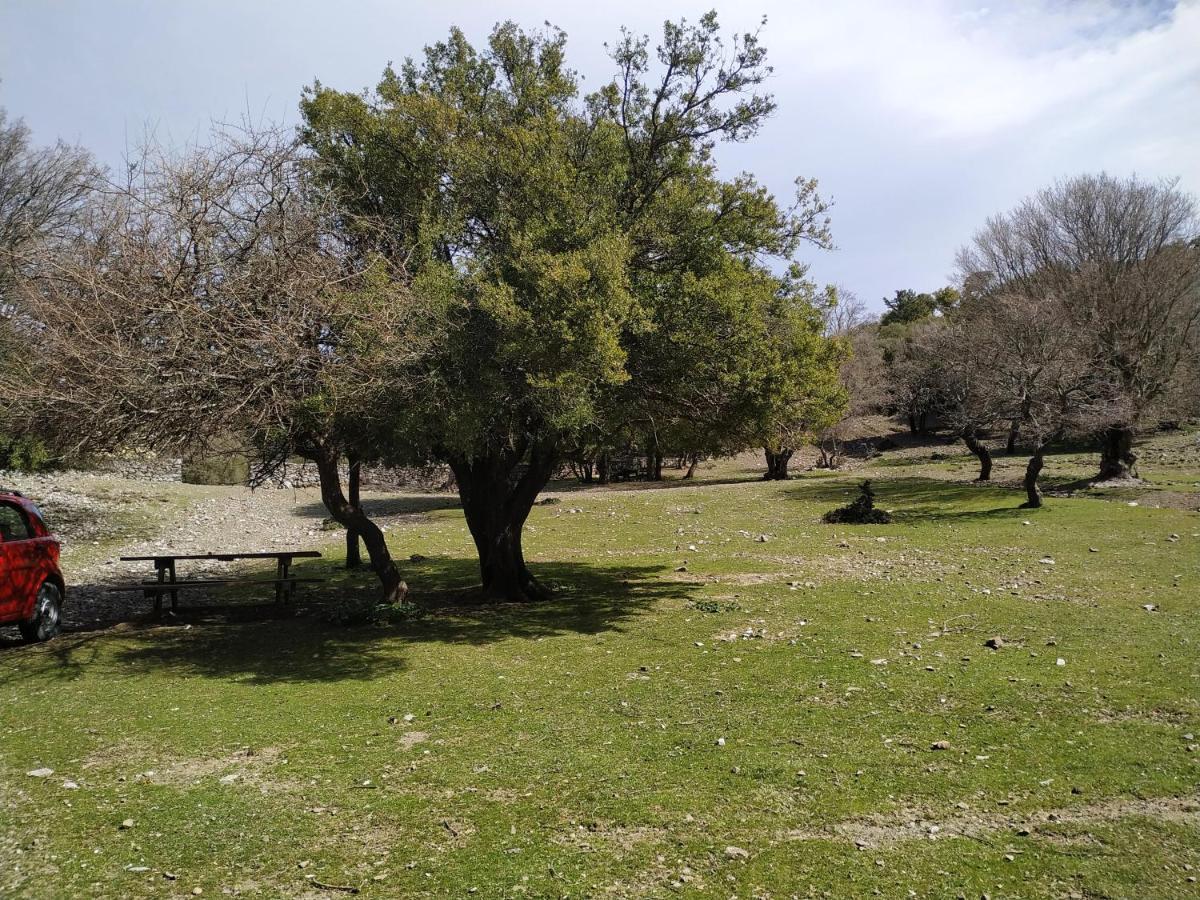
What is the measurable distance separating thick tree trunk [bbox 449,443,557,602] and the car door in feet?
22.1

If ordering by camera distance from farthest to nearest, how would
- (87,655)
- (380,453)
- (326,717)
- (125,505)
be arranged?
(125,505), (380,453), (87,655), (326,717)

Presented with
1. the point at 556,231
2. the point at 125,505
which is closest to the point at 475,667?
the point at 556,231

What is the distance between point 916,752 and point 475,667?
5800 millimetres

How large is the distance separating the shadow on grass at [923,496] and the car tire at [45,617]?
70.9 feet

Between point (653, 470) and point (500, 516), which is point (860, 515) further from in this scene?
point (653, 470)

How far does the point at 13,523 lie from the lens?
1238 centimetres

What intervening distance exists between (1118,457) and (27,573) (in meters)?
34.9

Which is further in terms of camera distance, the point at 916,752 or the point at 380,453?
the point at 380,453

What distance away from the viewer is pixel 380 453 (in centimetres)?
1411

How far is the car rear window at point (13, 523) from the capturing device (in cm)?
1198

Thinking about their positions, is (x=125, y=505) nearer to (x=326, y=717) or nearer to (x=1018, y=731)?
(x=326, y=717)

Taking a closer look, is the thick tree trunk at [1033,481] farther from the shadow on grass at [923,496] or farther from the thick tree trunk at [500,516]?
the thick tree trunk at [500,516]

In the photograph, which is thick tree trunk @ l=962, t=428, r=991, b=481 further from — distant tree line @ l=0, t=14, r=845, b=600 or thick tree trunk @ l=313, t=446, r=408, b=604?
thick tree trunk @ l=313, t=446, r=408, b=604

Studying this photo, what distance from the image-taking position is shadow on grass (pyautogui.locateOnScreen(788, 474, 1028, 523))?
26.5 meters
